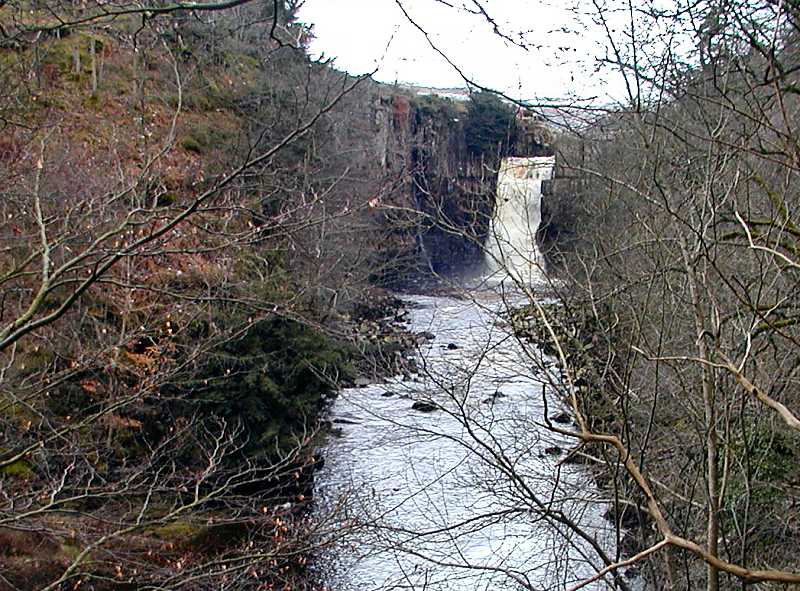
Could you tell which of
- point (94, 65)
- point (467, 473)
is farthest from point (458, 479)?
point (94, 65)

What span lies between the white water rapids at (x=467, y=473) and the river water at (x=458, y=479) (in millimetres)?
31

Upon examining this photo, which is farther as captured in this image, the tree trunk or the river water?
the tree trunk

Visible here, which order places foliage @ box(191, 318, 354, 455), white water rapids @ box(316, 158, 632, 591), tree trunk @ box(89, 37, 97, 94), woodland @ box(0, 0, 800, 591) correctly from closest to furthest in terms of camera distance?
woodland @ box(0, 0, 800, 591), white water rapids @ box(316, 158, 632, 591), foliage @ box(191, 318, 354, 455), tree trunk @ box(89, 37, 97, 94)

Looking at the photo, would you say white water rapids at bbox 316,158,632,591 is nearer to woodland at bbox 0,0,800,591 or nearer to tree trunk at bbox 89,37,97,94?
woodland at bbox 0,0,800,591

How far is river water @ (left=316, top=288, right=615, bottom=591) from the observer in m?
6.32

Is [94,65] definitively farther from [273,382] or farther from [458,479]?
[458,479]

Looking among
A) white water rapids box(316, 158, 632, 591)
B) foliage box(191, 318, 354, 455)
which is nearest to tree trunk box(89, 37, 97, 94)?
Answer: white water rapids box(316, 158, 632, 591)

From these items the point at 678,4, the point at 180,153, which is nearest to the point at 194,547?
the point at 678,4

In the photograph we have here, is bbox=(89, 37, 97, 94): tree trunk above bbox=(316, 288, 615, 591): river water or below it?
above

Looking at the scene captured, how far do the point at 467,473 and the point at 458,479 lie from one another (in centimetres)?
96

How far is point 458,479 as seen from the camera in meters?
8.58

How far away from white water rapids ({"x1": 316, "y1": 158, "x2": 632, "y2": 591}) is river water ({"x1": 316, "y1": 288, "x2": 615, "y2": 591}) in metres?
0.03

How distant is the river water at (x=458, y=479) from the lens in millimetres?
6316

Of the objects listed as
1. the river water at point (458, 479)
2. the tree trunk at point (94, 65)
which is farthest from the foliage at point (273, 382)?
the tree trunk at point (94, 65)
